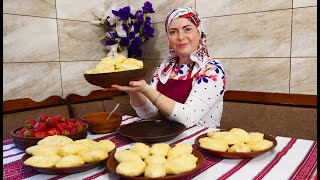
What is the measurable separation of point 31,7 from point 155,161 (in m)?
1.70

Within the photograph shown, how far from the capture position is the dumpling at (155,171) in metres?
0.67

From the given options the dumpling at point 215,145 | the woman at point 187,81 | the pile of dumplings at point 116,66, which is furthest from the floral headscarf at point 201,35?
the dumpling at point 215,145

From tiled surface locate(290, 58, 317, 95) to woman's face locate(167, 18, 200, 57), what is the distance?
29.1 inches

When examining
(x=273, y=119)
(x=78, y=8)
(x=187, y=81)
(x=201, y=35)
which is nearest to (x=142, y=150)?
(x=187, y=81)

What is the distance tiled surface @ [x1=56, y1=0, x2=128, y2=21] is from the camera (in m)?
2.16

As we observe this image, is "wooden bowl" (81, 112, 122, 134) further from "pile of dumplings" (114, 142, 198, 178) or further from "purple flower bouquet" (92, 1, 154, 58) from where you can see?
"purple flower bouquet" (92, 1, 154, 58)

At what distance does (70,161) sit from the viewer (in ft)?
2.47

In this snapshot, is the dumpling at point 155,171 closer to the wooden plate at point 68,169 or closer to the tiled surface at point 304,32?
the wooden plate at point 68,169

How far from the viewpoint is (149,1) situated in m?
2.49

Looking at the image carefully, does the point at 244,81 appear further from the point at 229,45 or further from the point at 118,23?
the point at 118,23

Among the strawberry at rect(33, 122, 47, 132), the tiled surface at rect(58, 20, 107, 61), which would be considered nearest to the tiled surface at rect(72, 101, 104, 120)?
the tiled surface at rect(58, 20, 107, 61)

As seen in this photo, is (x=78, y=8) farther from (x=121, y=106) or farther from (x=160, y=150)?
(x=160, y=150)

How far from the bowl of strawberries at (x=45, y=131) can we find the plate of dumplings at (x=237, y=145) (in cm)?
47

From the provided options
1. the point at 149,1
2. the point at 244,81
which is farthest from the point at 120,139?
the point at 149,1
